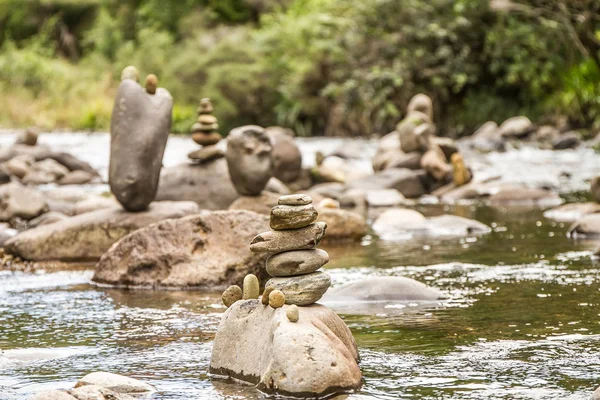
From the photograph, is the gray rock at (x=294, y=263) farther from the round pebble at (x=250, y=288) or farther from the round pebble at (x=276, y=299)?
the round pebble at (x=276, y=299)

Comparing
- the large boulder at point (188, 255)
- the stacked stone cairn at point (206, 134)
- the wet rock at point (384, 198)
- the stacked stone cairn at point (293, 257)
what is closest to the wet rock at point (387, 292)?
the large boulder at point (188, 255)

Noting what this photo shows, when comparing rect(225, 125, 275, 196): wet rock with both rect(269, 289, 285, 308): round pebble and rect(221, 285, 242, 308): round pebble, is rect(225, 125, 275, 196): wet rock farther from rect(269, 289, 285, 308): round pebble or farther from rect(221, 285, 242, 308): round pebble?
rect(269, 289, 285, 308): round pebble

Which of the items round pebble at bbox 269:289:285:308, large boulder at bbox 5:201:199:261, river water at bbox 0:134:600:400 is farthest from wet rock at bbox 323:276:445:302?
large boulder at bbox 5:201:199:261

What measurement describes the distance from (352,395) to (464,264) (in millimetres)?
5344

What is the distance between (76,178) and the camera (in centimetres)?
2198

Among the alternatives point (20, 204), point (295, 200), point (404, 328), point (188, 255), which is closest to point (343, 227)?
point (188, 255)

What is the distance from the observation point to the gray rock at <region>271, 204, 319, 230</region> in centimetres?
690

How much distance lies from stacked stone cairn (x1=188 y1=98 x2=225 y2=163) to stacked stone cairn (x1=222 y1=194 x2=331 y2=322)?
6879mm

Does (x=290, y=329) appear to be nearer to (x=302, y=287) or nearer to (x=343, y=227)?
(x=302, y=287)

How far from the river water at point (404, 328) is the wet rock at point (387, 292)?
9.0 inches

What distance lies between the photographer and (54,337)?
25.2ft

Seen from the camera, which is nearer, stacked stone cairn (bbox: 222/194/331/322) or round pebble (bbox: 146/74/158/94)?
stacked stone cairn (bbox: 222/194/331/322)

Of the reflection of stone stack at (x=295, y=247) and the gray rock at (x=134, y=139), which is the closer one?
the reflection of stone stack at (x=295, y=247)

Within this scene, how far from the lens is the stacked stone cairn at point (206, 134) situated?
1405 cm
